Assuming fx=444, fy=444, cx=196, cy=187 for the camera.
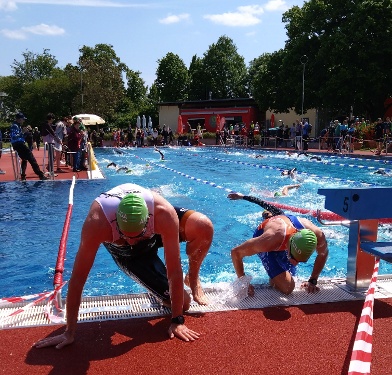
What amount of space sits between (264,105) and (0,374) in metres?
39.2

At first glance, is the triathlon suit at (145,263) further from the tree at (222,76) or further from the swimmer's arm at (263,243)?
the tree at (222,76)

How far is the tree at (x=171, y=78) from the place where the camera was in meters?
68.7

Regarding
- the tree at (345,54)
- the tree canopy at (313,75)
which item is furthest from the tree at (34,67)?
the tree at (345,54)

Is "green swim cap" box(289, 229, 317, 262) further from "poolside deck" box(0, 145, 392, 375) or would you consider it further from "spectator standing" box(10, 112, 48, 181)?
"spectator standing" box(10, 112, 48, 181)

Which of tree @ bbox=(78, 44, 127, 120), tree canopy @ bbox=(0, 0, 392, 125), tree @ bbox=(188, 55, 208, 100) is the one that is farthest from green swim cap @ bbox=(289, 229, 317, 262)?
tree @ bbox=(188, 55, 208, 100)

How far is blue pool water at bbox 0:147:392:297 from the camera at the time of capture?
600 cm

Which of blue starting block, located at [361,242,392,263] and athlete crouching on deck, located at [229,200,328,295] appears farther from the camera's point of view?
athlete crouching on deck, located at [229,200,328,295]

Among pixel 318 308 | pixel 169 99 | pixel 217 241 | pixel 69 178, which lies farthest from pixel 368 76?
pixel 169 99

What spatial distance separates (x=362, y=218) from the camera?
375 centimetres

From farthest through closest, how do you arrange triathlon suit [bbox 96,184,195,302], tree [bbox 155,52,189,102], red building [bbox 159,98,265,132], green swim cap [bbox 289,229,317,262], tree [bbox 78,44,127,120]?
1. tree [bbox 155,52,189,102]
2. tree [bbox 78,44,127,120]
3. red building [bbox 159,98,265,132]
4. green swim cap [bbox 289,229,317,262]
5. triathlon suit [bbox 96,184,195,302]

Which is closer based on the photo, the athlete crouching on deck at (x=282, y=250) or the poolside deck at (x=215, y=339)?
the poolside deck at (x=215, y=339)

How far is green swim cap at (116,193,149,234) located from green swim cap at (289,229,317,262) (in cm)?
149

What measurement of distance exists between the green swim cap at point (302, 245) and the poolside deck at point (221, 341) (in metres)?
0.41

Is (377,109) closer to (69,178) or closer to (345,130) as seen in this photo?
(345,130)
